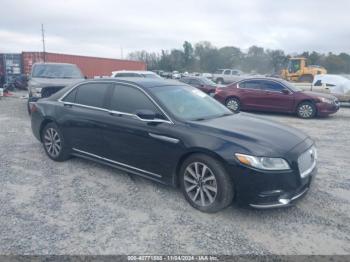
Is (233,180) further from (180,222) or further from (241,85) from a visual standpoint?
(241,85)

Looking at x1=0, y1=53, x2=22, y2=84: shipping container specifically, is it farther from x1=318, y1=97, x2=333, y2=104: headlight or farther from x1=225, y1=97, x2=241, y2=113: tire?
x1=318, y1=97, x2=333, y2=104: headlight

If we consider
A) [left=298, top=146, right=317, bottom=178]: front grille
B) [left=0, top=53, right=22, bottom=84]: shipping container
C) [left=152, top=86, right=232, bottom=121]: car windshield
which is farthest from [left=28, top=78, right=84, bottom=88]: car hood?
[left=0, top=53, right=22, bottom=84]: shipping container

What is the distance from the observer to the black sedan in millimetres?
3416

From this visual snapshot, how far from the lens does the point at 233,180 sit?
3453 mm

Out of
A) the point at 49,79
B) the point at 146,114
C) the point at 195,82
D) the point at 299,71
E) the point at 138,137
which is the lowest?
the point at 138,137

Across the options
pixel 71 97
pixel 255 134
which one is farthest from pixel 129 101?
pixel 255 134

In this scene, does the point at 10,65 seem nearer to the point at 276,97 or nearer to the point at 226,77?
the point at 276,97

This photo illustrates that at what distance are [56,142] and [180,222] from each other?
295 centimetres

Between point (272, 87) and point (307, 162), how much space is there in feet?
28.6

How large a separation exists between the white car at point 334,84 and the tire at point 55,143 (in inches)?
519

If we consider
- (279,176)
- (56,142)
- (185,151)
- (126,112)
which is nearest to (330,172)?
(279,176)

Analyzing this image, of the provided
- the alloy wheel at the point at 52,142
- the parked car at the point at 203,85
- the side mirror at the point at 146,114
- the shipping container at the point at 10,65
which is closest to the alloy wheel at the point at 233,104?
the parked car at the point at 203,85

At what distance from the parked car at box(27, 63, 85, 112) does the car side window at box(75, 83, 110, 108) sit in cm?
490

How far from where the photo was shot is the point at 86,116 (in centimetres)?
484
